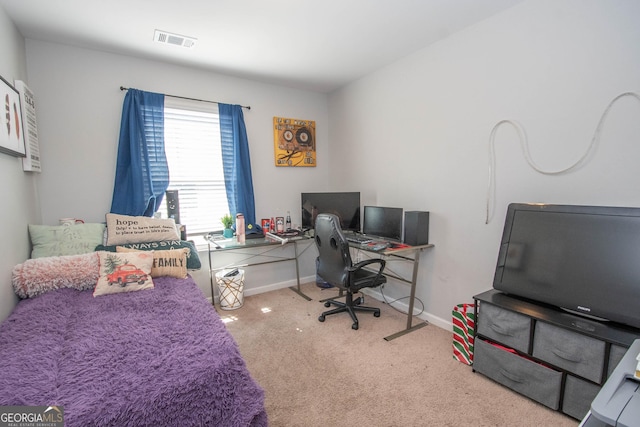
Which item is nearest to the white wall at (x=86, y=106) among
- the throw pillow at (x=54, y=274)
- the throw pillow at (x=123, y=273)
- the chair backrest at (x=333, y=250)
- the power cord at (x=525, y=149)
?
the throw pillow at (x=54, y=274)

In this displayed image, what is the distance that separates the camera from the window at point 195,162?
3.15m

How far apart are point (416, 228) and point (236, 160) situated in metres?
2.16

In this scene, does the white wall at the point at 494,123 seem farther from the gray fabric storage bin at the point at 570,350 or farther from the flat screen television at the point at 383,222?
the gray fabric storage bin at the point at 570,350

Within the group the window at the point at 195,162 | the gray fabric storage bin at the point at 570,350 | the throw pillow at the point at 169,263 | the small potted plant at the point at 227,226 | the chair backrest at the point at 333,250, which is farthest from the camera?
the small potted plant at the point at 227,226

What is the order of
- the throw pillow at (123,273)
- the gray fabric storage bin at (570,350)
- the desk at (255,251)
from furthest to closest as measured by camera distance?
the desk at (255,251), the throw pillow at (123,273), the gray fabric storage bin at (570,350)

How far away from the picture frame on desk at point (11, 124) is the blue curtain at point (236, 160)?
65.4 inches

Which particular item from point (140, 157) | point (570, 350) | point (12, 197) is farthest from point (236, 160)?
point (570, 350)

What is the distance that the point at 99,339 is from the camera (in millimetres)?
1435

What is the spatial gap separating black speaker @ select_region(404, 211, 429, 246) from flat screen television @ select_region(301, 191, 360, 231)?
0.80 m

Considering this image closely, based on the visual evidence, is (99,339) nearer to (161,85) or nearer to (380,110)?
(161,85)

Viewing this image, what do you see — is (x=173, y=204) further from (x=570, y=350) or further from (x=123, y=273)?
(x=570, y=350)

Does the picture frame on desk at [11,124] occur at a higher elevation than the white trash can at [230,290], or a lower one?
higher

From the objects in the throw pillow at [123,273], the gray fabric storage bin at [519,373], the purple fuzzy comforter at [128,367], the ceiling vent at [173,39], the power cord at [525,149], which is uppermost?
the ceiling vent at [173,39]

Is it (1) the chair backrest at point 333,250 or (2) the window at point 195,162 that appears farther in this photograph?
(2) the window at point 195,162
